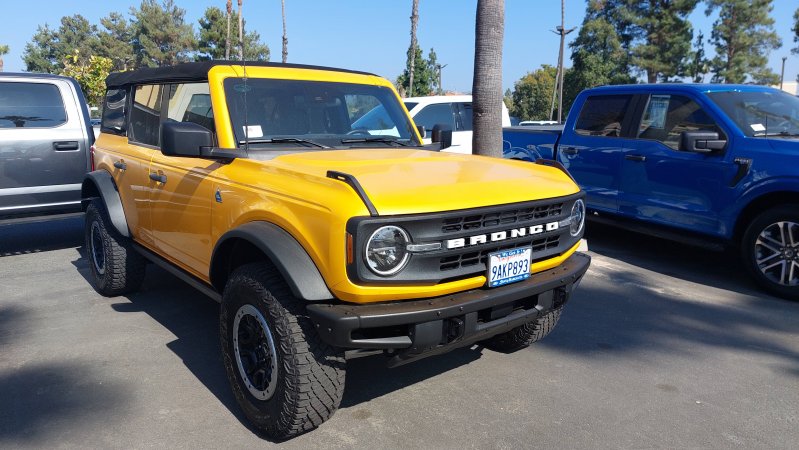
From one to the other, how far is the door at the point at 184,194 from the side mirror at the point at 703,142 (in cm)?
440

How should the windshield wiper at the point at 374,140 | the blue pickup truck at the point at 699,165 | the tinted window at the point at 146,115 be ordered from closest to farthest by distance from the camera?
the windshield wiper at the point at 374,140, the tinted window at the point at 146,115, the blue pickup truck at the point at 699,165

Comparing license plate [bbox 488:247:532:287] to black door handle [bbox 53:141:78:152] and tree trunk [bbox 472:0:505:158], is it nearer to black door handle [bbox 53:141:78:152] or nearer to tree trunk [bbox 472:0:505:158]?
tree trunk [bbox 472:0:505:158]

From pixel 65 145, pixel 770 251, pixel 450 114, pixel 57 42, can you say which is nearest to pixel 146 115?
pixel 65 145

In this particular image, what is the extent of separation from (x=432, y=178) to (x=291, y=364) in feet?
3.76

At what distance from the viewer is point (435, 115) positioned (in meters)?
10.9

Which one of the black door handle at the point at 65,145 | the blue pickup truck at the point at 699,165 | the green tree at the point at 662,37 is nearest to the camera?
the blue pickup truck at the point at 699,165

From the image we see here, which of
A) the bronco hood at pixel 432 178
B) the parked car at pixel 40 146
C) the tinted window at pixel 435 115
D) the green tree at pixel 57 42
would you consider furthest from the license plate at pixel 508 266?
the green tree at pixel 57 42

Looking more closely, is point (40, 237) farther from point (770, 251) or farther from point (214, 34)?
point (214, 34)

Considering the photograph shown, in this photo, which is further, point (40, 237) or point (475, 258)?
point (40, 237)

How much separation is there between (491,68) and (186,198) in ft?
15.7

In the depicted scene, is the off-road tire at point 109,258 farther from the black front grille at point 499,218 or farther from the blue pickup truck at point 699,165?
the blue pickup truck at point 699,165

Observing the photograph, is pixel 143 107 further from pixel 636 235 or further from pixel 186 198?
pixel 636 235

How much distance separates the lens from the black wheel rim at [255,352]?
9.51ft

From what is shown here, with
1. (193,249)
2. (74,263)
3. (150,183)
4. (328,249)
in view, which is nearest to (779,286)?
(328,249)
